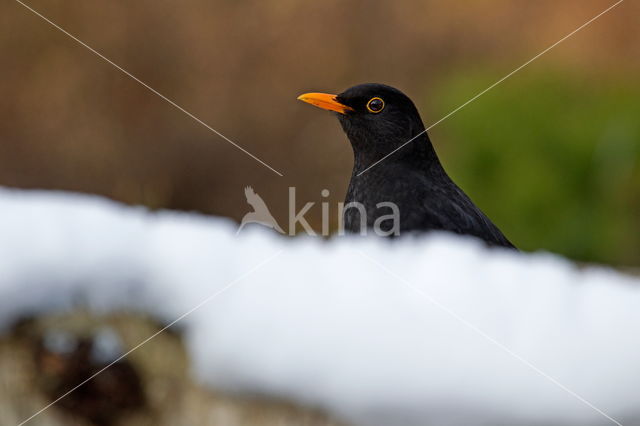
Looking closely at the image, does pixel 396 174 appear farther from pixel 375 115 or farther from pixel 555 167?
pixel 555 167

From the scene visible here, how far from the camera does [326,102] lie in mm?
2188

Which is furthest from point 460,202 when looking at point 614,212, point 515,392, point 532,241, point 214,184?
point 214,184

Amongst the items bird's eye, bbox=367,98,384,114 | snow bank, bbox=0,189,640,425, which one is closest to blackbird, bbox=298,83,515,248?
bird's eye, bbox=367,98,384,114

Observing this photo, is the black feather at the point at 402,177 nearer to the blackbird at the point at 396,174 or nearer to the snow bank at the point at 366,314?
the blackbird at the point at 396,174

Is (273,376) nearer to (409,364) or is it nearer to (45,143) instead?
(409,364)

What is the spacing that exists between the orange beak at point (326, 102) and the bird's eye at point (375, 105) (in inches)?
2.2

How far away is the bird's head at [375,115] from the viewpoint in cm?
214

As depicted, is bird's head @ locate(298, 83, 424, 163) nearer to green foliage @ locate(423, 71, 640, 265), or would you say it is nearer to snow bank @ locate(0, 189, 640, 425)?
snow bank @ locate(0, 189, 640, 425)

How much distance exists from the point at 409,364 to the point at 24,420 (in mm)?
427

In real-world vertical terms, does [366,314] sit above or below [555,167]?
above

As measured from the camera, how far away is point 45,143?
20.8ft

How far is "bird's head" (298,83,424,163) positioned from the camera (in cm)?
214

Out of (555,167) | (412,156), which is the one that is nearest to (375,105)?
(412,156)

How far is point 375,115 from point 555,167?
1597 mm
